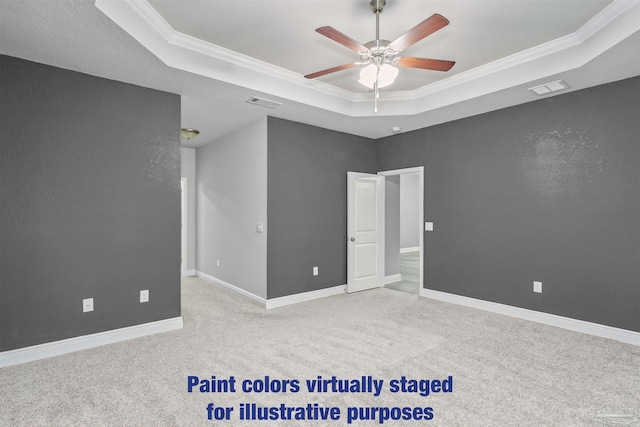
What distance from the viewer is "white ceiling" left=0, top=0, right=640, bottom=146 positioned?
249 cm

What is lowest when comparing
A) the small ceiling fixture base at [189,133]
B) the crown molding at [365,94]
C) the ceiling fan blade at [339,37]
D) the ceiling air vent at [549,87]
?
the ceiling fan blade at [339,37]

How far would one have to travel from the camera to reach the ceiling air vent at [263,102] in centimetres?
386

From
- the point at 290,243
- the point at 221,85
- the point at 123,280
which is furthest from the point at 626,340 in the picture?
the point at 123,280

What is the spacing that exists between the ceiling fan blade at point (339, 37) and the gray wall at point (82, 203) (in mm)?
2277

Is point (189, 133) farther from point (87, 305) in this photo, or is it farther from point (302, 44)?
point (87, 305)

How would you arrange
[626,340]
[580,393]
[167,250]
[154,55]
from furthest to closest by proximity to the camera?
[167,250] < [626,340] < [154,55] < [580,393]

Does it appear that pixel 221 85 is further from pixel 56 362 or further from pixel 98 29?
pixel 56 362

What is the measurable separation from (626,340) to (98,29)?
5.42 meters

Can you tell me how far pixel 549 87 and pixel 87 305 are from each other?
515cm

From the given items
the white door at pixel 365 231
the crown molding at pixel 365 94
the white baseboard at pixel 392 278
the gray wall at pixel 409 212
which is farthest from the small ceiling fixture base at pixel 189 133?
the gray wall at pixel 409 212

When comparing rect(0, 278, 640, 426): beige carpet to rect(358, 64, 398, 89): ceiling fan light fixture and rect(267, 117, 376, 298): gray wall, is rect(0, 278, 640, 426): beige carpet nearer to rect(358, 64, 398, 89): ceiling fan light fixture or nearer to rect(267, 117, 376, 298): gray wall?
rect(267, 117, 376, 298): gray wall

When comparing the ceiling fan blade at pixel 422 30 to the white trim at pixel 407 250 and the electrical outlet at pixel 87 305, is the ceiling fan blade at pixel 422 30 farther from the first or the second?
the white trim at pixel 407 250

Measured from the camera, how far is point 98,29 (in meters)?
2.42

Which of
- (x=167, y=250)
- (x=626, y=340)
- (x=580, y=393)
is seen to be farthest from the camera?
(x=167, y=250)
